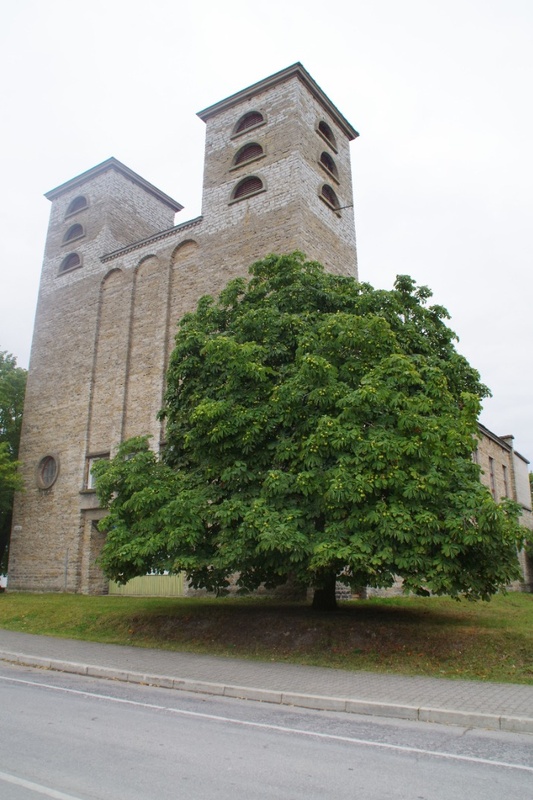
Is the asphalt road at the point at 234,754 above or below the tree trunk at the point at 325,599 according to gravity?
below

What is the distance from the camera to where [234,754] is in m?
5.59

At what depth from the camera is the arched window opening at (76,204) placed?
98.4 ft

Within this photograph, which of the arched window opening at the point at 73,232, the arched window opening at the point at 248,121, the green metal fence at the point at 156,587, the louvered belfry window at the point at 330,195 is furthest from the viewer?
the arched window opening at the point at 73,232

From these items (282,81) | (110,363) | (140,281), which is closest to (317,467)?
(110,363)

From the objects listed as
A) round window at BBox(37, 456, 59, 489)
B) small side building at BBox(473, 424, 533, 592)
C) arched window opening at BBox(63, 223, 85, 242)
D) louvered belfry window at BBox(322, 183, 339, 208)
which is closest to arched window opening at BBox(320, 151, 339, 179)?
louvered belfry window at BBox(322, 183, 339, 208)

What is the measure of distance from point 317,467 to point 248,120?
19.3 metres

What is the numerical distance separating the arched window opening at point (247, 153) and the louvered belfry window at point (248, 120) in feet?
3.07

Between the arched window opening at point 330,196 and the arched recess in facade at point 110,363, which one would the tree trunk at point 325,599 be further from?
the arched window opening at point 330,196

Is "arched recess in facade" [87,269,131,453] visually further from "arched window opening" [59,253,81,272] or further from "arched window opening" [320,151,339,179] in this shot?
"arched window opening" [320,151,339,179]

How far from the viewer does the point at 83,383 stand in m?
26.2

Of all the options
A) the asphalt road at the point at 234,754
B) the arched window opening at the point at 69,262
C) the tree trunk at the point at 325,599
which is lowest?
the asphalt road at the point at 234,754

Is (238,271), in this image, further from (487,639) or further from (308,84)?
(487,639)

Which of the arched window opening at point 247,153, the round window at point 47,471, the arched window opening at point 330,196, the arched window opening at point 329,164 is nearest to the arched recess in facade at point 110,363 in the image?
the round window at point 47,471

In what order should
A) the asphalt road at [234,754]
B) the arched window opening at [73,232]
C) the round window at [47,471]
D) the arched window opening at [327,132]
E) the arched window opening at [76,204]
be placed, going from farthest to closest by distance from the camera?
1. the arched window opening at [76,204]
2. the arched window opening at [73,232]
3. the round window at [47,471]
4. the arched window opening at [327,132]
5. the asphalt road at [234,754]
